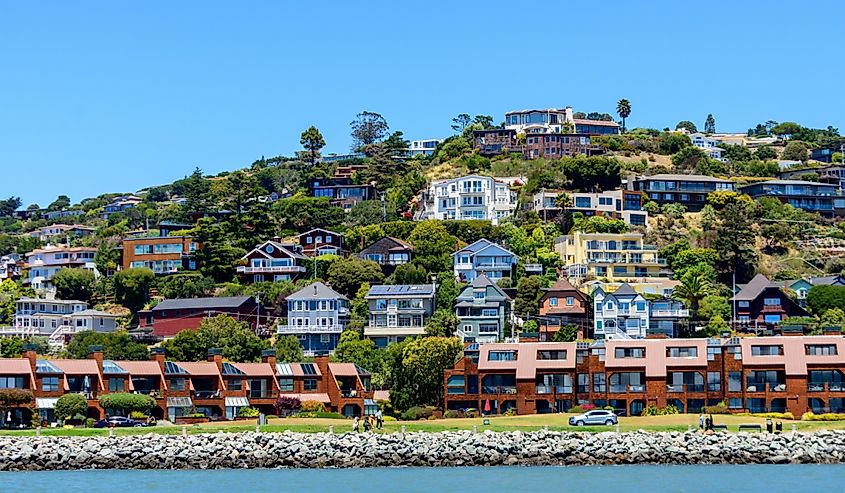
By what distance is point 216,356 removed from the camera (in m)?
85.2

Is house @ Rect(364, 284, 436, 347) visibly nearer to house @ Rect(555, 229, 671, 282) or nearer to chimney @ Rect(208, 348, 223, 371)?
house @ Rect(555, 229, 671, 282)

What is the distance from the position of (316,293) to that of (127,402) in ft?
105

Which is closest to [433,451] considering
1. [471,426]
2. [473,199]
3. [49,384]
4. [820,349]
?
[471,426]

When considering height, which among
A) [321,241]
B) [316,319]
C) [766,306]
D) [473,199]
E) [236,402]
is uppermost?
[473,199]

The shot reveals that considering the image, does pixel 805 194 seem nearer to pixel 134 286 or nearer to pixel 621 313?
pixel 621 313

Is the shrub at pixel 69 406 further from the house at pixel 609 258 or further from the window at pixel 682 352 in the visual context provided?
the house at pixel 609 258

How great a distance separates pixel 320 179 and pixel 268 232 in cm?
2421

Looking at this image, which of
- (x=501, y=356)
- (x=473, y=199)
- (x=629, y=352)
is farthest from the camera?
(x=473, y=199)

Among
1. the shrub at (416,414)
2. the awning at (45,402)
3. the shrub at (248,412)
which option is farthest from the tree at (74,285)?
the shrub at (416,414)

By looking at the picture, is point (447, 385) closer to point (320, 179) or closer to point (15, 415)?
point (15, 415)

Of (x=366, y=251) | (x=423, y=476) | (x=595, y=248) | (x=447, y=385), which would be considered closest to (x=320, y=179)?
(x=366, y=251)

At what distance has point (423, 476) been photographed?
2223 inches

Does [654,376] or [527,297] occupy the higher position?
[527,297]

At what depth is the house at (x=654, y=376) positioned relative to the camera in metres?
78.3
